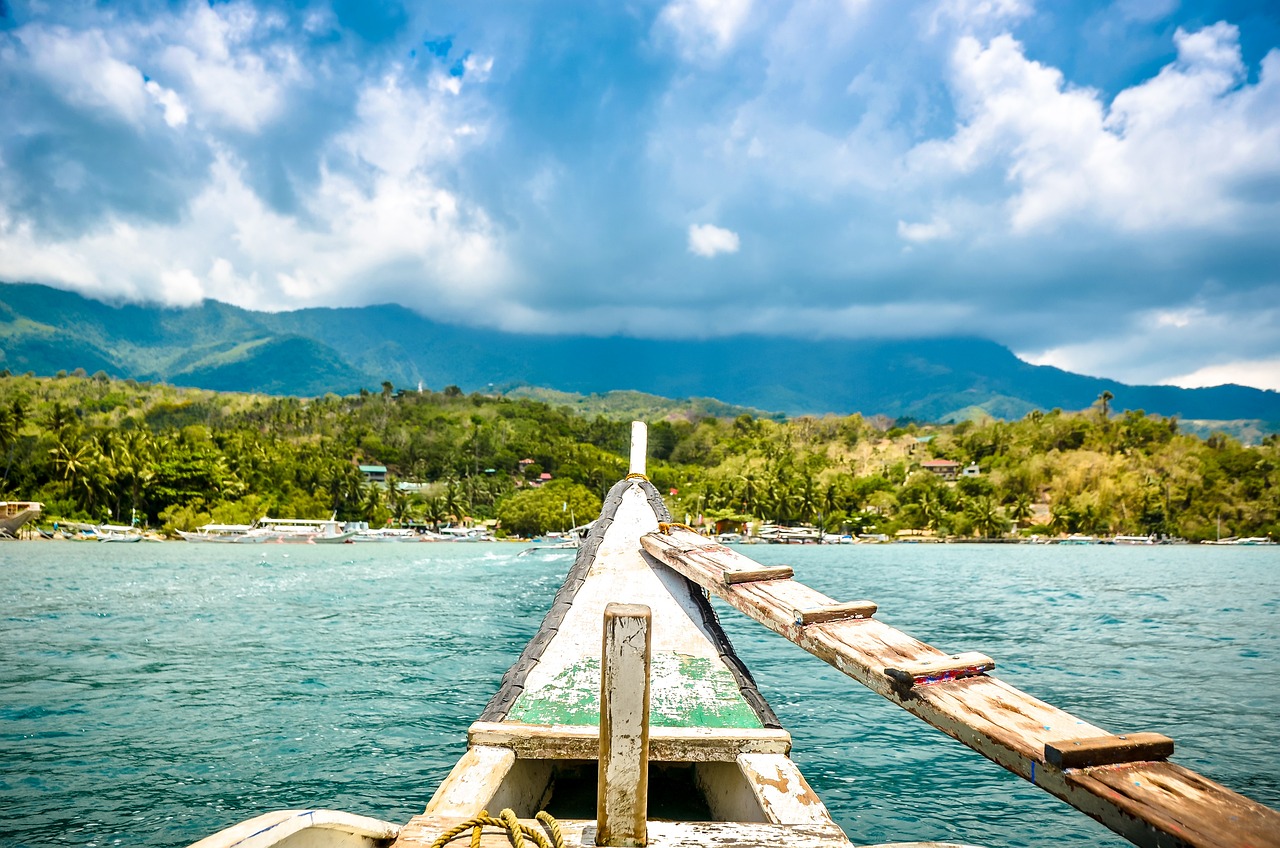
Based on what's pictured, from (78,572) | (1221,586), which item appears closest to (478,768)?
(78,572)

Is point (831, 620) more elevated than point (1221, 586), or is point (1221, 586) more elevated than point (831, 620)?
point (831, 620)

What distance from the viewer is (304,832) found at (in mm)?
2814

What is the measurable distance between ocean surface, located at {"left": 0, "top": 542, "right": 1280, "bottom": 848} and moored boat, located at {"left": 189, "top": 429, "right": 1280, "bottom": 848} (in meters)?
2.40

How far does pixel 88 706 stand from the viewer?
1209cm

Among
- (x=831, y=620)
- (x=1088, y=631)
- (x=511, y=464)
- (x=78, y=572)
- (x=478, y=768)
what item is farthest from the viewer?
(x=511, y=464)

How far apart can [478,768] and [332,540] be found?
95162mm

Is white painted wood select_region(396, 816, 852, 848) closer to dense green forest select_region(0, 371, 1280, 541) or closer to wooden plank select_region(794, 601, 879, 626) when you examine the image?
wooden plank select_region(794, 601, 879, 626)

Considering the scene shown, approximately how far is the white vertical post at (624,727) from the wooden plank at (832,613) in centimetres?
198

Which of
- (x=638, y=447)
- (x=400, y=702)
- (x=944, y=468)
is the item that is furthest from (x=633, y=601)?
(x=944, y=468)

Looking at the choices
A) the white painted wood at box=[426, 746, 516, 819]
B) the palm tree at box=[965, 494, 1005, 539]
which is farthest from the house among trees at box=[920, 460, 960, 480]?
the white painted wood at box=[426, 746, 516, 819]

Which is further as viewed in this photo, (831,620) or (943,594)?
(943,594)

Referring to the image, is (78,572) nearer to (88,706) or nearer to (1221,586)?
(88,706)

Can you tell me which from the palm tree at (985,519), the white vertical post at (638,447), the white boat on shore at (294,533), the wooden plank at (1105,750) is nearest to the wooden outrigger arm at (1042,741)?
the wooden plank at (1105,750)

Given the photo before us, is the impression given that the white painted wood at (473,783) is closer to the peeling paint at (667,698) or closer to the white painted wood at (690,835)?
the white painted wood at (690,835)
